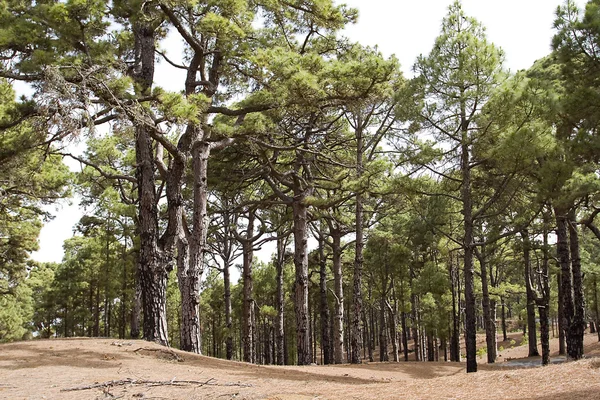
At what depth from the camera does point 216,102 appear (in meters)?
14.9

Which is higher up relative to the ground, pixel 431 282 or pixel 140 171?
pixel 140 171

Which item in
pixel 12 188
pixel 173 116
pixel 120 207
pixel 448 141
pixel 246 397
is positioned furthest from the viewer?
pixel 120 207

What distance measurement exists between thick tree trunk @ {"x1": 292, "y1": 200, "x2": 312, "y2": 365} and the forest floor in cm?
620

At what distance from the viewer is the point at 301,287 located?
16.4 m

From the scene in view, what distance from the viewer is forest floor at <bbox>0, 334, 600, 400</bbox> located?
632 centimetres

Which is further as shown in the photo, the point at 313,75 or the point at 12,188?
the point at 12,188

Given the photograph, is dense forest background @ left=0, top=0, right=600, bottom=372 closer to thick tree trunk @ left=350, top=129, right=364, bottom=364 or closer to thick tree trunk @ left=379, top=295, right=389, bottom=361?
thick tree trunk @ left=350, top=129, right=364, bottom=364

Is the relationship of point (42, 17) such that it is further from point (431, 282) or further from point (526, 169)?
point (431, 282)

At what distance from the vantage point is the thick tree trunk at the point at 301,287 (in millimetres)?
16344

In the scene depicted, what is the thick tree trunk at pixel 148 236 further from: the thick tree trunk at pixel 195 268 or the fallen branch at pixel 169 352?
the fallen branch at pixel 169 352

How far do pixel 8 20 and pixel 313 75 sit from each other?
6.12 metres

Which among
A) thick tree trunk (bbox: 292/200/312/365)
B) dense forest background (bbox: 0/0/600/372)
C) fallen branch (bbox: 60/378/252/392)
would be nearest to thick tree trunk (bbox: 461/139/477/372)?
dense forest background (bbox: 0/0/600/372)

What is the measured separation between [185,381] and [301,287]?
9.39m

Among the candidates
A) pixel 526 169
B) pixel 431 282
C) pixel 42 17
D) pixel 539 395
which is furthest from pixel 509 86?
pixel 431 282
